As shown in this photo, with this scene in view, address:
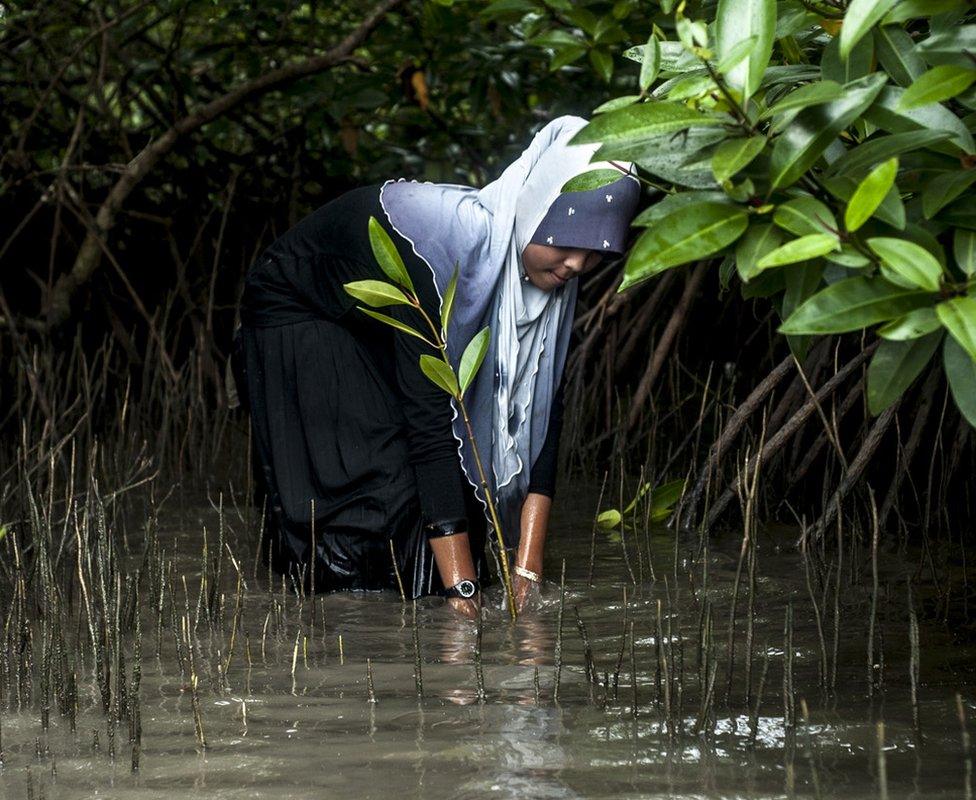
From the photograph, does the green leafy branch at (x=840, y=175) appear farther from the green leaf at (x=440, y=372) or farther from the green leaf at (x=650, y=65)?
the green leaf at (x=440, y=372)

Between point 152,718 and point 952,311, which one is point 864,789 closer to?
point 952,311

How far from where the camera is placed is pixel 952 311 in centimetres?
131

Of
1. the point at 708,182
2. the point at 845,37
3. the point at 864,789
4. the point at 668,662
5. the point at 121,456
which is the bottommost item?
the point at 864,789

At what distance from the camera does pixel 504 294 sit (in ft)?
9.65

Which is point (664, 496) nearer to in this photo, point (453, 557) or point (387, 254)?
point (453, 557)

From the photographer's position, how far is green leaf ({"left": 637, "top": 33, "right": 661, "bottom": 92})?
5.08ft

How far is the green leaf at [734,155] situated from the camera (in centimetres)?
136

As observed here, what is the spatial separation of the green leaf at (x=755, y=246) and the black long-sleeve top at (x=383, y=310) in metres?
1.30

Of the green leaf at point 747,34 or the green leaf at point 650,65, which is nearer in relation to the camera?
the green leaf at point 747,34

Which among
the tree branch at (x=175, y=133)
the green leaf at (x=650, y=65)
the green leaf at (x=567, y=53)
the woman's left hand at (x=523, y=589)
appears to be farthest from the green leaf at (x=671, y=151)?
the tree branch at (x=175, y=133)

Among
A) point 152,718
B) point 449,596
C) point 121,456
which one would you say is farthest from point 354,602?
point 121,456

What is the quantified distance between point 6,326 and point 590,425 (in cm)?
202

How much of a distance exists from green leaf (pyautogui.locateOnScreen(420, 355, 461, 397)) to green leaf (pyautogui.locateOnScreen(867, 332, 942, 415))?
1.05 meters

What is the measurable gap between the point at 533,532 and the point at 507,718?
83cm
